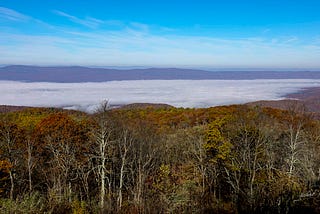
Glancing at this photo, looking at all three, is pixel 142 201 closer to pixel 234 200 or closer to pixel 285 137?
pixel 234 200

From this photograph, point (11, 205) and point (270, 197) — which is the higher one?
point (11, 205)

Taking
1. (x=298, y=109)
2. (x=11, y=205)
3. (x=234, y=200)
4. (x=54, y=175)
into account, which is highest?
(x=298, y=109)

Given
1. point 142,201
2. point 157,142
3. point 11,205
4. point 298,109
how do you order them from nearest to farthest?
point 11,205
point 142,201
point 298,109
point 157,142

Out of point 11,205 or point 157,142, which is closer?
point 11,205

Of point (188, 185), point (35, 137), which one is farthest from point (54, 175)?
point (188, 185)

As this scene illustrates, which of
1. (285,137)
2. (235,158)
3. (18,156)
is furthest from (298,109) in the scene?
(18,156)

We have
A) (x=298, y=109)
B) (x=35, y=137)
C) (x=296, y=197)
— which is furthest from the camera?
(x=298, y=109)
